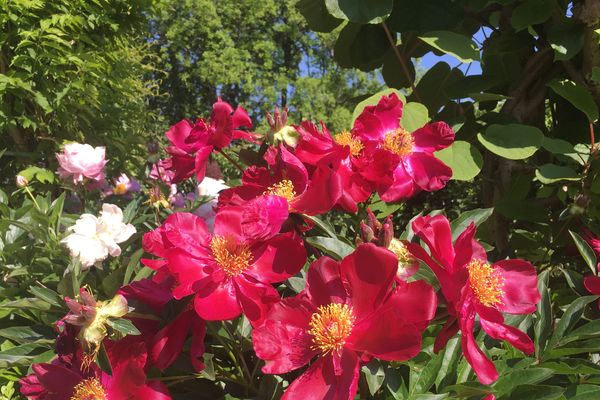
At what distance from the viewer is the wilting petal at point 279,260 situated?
0.60m

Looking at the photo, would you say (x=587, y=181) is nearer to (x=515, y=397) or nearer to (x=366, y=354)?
(x=515, y=397)

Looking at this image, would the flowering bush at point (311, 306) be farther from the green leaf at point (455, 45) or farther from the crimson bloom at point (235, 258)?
the green leaf at point (455, 45)

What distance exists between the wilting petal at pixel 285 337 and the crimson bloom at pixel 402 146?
24 cm

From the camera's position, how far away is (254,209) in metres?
0.59

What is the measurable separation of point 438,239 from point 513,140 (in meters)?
0.59

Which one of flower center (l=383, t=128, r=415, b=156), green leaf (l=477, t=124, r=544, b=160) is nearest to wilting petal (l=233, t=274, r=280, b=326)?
flower center (l=383, t=128, r=415, b=156)

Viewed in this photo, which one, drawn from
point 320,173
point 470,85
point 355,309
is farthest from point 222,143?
point 470,85

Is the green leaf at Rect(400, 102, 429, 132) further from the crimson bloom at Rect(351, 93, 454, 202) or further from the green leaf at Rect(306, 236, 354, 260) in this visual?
the green leaf at Rect(306, 236, 354, 260)

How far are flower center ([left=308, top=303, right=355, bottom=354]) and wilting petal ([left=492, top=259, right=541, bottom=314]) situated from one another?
198 mm

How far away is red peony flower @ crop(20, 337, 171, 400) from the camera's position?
570 millimetres

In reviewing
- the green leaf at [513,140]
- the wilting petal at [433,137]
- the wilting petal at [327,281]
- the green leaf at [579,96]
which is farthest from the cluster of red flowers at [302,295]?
the green leaf at [579,96]

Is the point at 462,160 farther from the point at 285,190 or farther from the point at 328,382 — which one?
the point at 328,382

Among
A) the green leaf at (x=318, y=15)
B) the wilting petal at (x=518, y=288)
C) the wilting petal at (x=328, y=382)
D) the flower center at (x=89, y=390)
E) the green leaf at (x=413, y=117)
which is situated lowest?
the flower center at (x=89, y=390)

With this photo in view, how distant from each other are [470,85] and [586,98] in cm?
25
